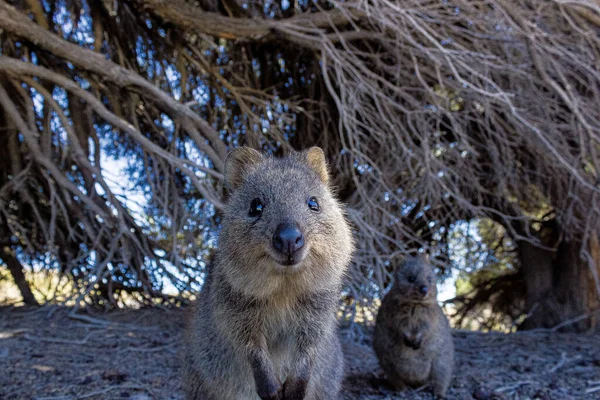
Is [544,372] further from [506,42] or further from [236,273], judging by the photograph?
[236,273]

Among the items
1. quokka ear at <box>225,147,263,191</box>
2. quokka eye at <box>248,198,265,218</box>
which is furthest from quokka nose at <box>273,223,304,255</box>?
quokka ear at <box>225,147,263,191</box>

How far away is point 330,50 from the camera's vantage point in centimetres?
567

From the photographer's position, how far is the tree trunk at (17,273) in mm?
7109

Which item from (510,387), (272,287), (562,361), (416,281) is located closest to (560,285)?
(562,361)

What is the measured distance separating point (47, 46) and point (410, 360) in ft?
14.2

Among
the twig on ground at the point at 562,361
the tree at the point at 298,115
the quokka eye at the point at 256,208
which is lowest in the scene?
the twig on ground at the point at 562,361

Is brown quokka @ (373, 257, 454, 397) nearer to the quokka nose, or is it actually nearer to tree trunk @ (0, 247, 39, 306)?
the quokka nose

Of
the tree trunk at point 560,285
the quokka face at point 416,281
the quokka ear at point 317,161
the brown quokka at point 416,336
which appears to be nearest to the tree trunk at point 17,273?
the brown quokka at point 416,336

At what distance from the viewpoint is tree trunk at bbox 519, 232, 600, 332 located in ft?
24.1

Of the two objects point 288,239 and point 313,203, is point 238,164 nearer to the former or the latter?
point 313,203

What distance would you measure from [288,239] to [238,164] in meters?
0.94

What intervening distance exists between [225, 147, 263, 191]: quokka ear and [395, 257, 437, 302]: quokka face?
2097mm

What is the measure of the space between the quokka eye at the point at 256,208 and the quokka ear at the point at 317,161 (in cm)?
59

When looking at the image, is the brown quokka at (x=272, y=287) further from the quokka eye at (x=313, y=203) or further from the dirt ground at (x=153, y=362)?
the dirt ground at (x=153, y=362)
